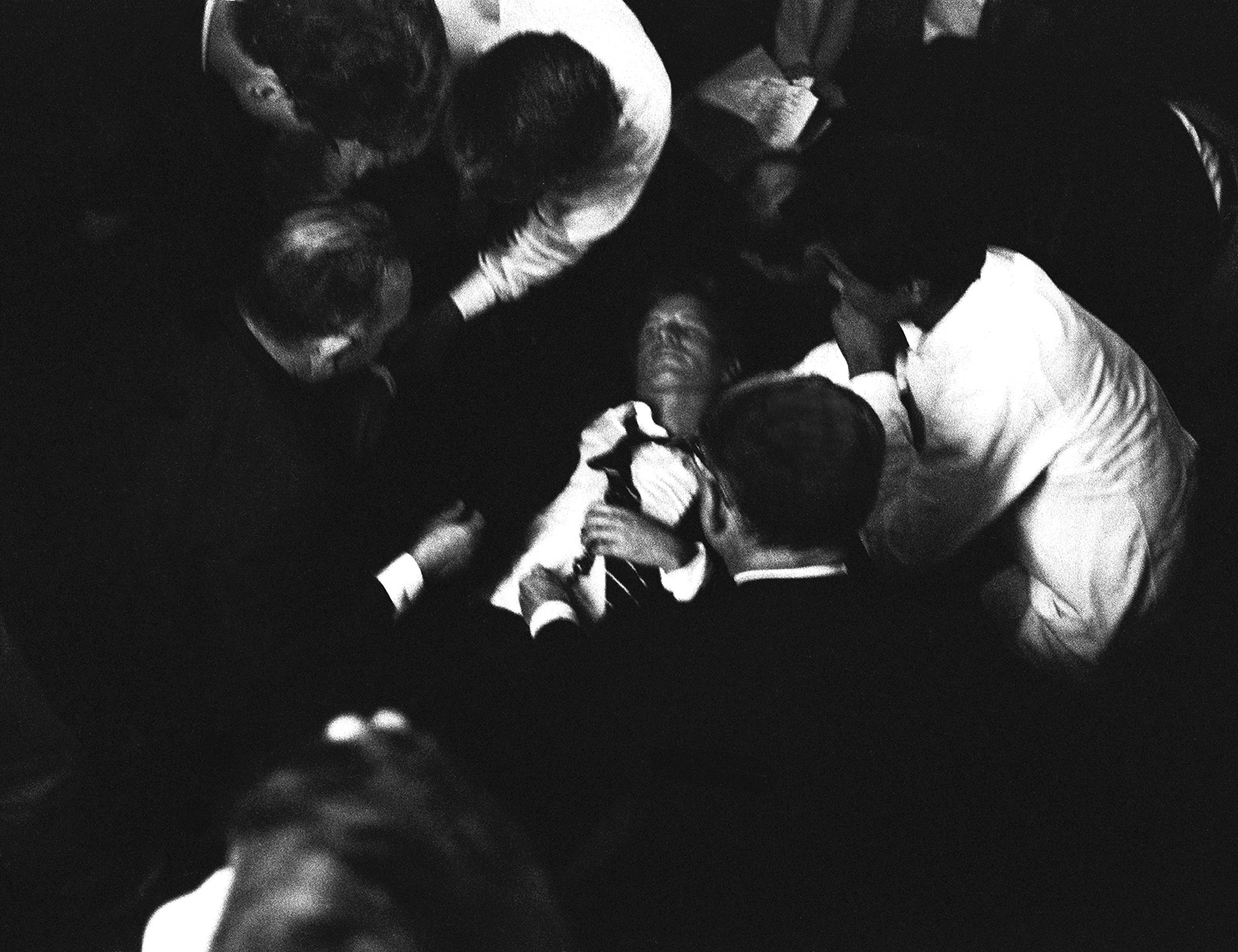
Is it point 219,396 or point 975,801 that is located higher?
point 219,396

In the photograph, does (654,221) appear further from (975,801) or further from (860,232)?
(975,801)

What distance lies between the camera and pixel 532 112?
3.20 ft

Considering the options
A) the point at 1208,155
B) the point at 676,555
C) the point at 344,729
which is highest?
the point at 1208,155

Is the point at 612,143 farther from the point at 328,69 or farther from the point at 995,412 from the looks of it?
the point at 995,412

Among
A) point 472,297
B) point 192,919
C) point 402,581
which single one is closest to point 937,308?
point 472,297

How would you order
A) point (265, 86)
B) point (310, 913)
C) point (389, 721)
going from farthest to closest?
point (265, 86) → point (389, 721) → point (310, 913)

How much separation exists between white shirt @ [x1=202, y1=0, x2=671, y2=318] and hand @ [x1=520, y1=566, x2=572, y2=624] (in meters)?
0.29

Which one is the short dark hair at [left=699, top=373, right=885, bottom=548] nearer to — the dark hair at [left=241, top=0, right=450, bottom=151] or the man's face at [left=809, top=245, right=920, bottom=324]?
the man's face at [left=809, top=245, right=920, bottom=324]

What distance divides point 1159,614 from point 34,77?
122cm

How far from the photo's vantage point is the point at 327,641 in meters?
0.86

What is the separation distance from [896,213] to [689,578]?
422 millimetres

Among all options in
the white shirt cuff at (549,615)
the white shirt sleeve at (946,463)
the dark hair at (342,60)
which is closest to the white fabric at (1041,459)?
the white shirt sleeve at (946,463)

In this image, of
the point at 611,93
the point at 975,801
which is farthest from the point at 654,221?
the point at 975,801

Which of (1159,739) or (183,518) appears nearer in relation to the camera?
(183,518)
